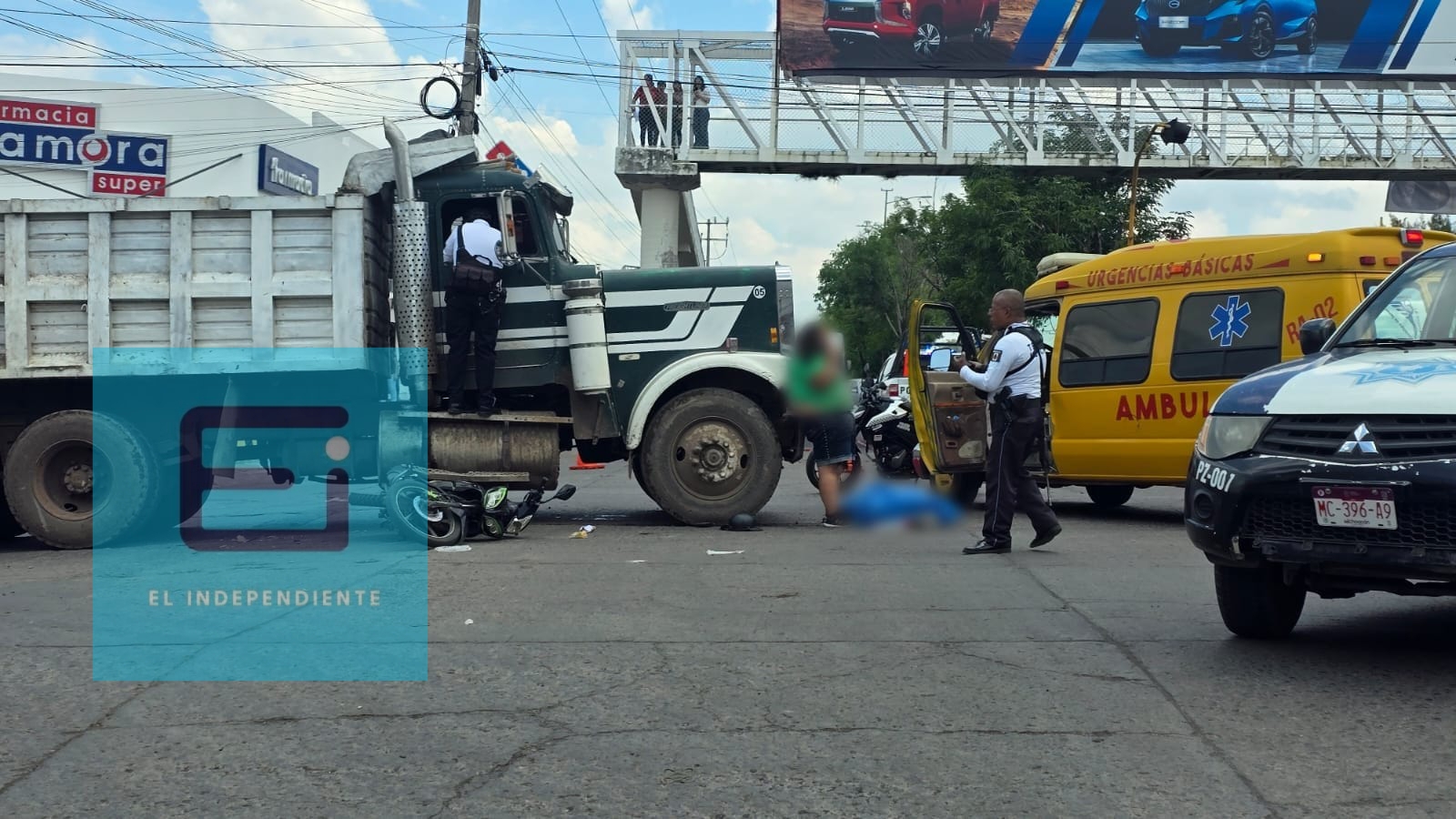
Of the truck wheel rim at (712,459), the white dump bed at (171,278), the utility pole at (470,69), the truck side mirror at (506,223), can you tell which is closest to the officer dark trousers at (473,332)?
the truck side mirror at (506,223)

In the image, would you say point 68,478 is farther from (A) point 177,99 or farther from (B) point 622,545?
(A) point 177,99

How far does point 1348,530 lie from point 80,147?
3552 centimetres

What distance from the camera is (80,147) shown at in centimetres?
3412

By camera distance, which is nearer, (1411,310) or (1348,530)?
(1348,530)

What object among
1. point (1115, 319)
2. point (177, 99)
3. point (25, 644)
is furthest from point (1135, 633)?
point (177, 99)

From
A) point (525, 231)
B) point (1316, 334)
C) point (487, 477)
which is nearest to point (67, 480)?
point (487, 477)

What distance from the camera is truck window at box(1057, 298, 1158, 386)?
11070 mm

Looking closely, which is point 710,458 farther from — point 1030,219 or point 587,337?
point 1030,219

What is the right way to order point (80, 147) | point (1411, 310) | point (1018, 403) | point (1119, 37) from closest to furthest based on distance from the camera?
point (1411, 310)
point (1018, 403)
point (1119, 37)
point (80, 147)

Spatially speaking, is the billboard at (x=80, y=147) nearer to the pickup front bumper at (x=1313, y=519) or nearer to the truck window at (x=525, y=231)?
the truck window at (x=525, y=231)

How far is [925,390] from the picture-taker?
1109 cm

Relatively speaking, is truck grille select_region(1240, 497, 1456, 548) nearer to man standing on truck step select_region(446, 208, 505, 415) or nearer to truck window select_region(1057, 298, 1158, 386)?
truck window select_region(1057, 298, 1158, 386)

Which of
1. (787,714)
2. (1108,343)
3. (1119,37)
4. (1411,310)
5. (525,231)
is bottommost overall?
(787,714)

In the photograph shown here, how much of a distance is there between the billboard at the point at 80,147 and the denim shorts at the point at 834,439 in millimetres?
28144
